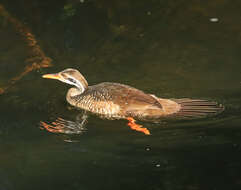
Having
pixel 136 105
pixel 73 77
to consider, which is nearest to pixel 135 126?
pixel 136 105

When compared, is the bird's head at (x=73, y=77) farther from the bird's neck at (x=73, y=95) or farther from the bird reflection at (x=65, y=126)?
the bird reflection at (x=65, y=126)

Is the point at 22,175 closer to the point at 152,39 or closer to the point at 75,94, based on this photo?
the point at 75,94

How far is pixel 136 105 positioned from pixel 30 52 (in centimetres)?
339

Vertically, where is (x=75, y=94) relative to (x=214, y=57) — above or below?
below

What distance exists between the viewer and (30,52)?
10078 millimetres

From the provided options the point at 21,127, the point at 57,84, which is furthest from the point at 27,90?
the point at 21,127

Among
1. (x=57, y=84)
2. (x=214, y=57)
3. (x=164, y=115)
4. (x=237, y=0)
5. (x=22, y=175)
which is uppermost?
(x=237, y=0)

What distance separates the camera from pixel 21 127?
7324mm

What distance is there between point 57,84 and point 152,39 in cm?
243

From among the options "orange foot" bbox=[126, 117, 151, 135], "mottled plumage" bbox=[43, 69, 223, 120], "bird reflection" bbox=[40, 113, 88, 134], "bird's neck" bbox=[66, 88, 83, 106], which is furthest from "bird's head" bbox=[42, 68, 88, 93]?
"orange foot" bbox=[126, 117, 151, 135]

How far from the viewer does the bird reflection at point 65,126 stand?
7191 mm

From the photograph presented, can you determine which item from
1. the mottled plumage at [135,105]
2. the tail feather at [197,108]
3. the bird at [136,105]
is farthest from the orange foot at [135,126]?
the tail feather at [197,108]

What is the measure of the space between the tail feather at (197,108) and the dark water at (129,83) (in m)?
0.19

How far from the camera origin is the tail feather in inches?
292
